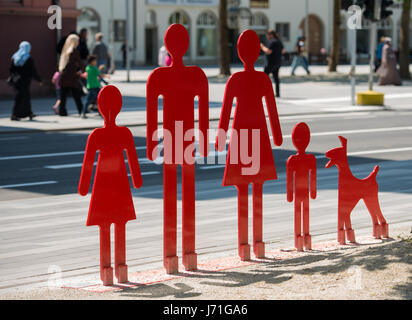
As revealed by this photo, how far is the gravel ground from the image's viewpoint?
19.4 ft

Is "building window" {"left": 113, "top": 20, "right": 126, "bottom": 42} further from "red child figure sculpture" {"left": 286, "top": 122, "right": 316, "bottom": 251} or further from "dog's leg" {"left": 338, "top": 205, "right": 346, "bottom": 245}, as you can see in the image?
"red child figure sculpture" {"left": 286, "top": 122, "right": 316, "bottom": 251}

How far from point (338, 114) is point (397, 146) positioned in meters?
7.57

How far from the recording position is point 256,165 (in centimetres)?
752

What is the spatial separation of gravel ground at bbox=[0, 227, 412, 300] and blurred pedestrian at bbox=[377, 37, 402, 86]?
28.6 m

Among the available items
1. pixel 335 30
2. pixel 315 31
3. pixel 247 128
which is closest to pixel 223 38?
pixel 335 30

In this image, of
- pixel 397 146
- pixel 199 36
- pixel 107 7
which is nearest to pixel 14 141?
pixel 397 146

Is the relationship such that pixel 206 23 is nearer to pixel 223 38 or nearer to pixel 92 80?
pixel 223 38

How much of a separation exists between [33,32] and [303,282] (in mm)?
25328

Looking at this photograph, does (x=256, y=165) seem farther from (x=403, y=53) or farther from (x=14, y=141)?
(x=403, y=53)

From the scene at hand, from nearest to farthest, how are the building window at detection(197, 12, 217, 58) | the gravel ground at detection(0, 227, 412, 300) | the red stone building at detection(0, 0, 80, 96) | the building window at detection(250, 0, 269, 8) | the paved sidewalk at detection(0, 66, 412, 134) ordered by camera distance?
the gravel ground at detection(0, 227, 412, 300), the paved sidewalk at detection(0, 66, 412, 134), the red stone building at detection(0, 0, 80, 96), the building window at detection(197, 12, 217, 58), the building window at detection(250, 0, 269, 8)

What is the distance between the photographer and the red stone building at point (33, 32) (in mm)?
29406

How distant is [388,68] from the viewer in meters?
35.1

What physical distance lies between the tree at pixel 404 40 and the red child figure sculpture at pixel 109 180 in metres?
30.5

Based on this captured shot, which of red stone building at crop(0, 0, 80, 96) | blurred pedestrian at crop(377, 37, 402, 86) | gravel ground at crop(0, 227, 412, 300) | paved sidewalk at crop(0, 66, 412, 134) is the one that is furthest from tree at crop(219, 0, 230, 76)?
gravel ground at crop(0, 227, 412, 300)
